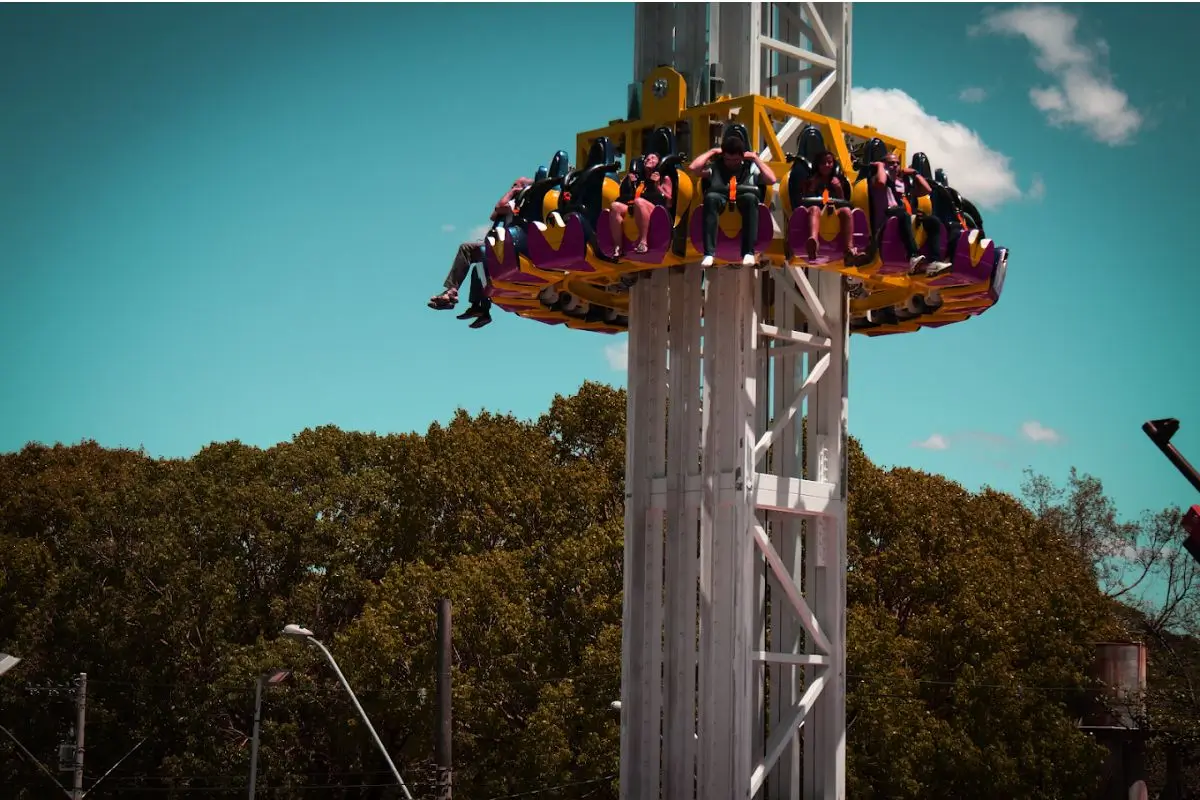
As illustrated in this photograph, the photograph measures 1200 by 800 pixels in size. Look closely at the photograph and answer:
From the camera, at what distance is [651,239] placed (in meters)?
18.7

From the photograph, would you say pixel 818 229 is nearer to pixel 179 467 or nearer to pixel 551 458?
pixel 551 458

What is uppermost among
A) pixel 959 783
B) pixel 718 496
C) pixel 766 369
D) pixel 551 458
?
pixel 551 458

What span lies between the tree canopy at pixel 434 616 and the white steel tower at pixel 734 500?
59.5 feet

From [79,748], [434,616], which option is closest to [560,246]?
[79,748]

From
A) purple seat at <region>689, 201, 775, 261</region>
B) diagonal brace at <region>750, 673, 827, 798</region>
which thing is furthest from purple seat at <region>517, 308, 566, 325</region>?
diagonal brace at <region>750, 673, 827, 798</region>

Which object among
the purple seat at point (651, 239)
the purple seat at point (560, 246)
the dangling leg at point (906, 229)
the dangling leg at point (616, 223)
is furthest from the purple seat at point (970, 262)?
the purple seat at point (560, 246)

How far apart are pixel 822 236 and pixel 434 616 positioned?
25.1 m

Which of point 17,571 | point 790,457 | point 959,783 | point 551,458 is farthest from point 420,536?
point 790,457

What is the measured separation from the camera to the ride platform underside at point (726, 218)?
18781 mm

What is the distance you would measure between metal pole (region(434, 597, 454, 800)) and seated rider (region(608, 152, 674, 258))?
40.2 ft

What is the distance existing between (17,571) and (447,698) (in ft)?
86.1

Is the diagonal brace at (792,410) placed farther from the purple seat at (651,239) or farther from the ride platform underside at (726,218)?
the purple seat at (651,239)

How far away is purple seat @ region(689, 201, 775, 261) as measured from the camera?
1856 centimetres

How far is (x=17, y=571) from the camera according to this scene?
51688 millimetres
